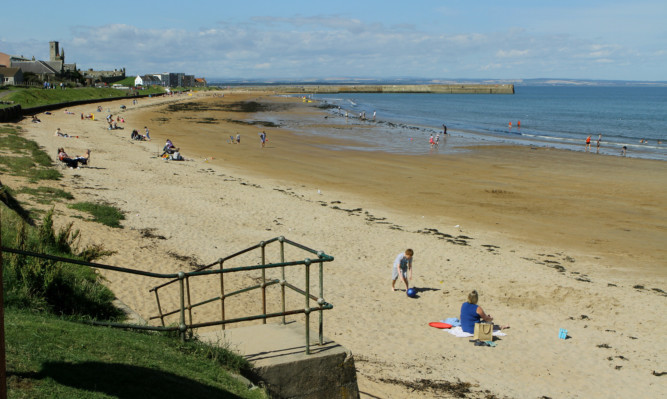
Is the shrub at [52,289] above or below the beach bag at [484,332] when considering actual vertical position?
above

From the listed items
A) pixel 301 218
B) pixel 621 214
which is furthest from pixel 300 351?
pixel 621 214

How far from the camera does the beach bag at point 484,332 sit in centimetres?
1041

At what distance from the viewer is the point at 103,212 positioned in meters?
16.3

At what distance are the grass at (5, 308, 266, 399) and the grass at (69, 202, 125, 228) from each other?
9.39m

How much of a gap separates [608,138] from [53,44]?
110m

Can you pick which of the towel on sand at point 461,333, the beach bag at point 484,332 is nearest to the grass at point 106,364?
the beach bag at point 484,332

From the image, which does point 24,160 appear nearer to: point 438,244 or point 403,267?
point 438,244

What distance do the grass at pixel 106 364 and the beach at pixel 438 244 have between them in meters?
2.95

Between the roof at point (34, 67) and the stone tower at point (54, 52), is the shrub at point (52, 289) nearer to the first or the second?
the roof at point (34, 67)

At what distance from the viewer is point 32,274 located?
7.18 metres

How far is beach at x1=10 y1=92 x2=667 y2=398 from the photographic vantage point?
9781 mm

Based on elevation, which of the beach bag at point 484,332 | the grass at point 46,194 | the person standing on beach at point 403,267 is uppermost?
the grass at point 46,194

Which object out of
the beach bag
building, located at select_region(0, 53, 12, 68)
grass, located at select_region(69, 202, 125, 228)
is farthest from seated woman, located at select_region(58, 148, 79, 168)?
building, located at select_region(0, 53, 12, 68)

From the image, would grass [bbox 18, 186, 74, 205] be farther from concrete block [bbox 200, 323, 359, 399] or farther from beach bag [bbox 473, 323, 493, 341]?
beach bag [bbox 473, 323, 493, 341]
